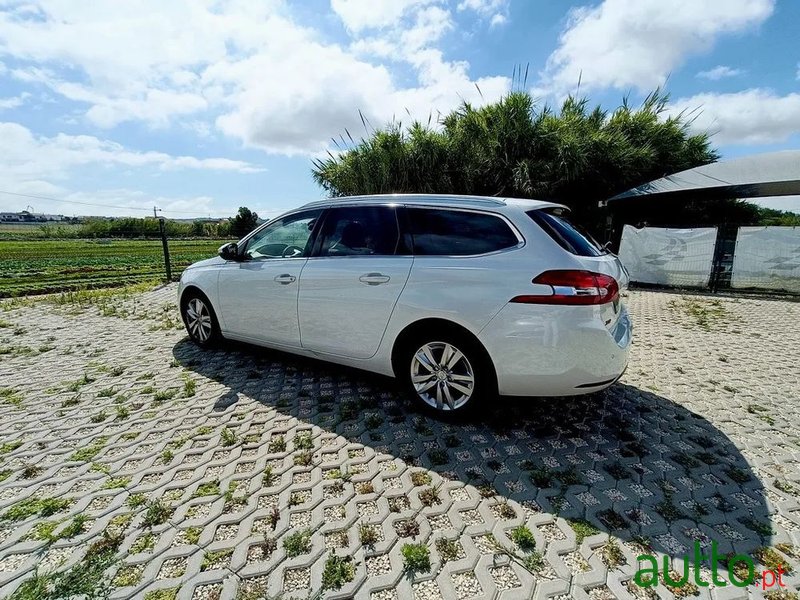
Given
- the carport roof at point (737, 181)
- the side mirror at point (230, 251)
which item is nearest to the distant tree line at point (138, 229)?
the carport roof at point (737, 181)

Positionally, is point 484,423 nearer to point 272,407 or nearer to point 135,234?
point 272,407

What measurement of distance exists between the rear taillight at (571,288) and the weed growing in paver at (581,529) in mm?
1237

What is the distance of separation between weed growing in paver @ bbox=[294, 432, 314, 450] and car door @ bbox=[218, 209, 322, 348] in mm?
1030

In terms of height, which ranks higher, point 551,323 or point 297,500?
point 551,323

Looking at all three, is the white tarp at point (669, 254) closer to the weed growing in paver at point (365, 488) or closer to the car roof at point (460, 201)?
the car roof at point (460, 201)

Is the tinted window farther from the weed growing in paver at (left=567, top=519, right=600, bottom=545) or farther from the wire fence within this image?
the wire fence

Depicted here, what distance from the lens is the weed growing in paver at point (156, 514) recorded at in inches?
79.7

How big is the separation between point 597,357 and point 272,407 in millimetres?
2567

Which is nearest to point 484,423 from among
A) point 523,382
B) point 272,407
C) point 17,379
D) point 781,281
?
point 523,382

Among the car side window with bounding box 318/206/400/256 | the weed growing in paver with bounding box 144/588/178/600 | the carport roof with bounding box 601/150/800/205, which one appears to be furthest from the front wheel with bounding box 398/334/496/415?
the carport roof with bounding box 601/150/800/205

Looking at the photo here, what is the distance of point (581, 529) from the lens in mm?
1991

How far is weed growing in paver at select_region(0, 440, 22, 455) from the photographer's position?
2.68m

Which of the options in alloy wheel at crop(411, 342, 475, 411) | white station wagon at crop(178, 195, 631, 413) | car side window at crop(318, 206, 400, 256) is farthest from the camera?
car side window at crop(318, 206, 400, 256)

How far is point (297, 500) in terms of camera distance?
219 cm
